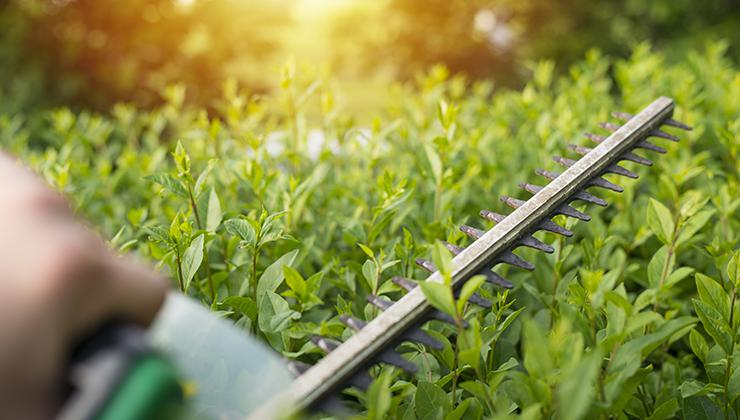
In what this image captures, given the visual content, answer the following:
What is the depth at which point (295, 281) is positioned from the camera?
149cm

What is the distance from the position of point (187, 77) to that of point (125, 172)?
5.81m

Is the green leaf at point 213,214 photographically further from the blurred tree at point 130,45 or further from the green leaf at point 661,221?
the blurred tree at point 130,45

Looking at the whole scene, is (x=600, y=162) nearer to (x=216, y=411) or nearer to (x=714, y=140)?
(x=216, y=411)

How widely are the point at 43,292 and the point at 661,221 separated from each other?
1321 millimetres

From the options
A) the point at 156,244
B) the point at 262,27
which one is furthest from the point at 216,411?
the point at 262,27

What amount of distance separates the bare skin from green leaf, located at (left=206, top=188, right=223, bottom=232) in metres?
0.92

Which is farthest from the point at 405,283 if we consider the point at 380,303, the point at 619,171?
the point at 619,171

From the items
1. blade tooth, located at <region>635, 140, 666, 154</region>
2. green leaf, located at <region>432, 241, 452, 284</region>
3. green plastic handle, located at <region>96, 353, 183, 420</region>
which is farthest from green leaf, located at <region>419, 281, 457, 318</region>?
blade tooth, located at <region>635, 140, 666, 154</region>

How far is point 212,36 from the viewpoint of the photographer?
8.77 m

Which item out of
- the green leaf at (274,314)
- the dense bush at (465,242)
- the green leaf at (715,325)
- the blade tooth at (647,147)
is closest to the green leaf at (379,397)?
the dense bush at (465,242)

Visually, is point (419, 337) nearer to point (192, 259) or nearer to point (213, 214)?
point (192, 259)

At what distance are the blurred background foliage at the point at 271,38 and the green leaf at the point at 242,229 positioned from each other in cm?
494

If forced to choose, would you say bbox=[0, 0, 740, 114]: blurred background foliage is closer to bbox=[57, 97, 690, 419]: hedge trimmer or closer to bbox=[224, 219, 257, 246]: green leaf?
bbox=[224, 219, 257, 246]: green leaf

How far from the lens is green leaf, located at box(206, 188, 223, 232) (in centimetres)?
177
